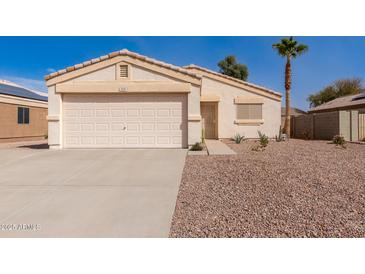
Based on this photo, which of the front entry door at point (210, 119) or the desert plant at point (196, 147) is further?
the front entry door at point (210, 119)

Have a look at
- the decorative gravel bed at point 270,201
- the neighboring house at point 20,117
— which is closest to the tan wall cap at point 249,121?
the decorative gravel bed at point 270,201

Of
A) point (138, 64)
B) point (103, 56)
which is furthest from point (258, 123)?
point (103, 56)

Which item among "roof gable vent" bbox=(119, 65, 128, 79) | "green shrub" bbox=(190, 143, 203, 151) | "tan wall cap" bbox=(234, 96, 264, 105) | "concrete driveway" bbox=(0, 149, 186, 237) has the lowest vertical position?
"concrete driveway" bbox=(0, 149, 186, 237)

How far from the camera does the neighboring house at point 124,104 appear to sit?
10.3m

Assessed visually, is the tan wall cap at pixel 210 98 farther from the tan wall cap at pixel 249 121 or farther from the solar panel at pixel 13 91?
the solar panel at pixel 13 91

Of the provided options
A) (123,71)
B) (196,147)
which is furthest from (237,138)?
(123,71)

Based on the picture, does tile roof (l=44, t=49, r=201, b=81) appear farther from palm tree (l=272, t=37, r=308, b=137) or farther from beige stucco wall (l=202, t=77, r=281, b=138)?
palm tree (l=272, t=37, r=308, b=137)

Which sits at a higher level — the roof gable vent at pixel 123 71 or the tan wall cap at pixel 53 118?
the roof gable vent at pixel 123 71

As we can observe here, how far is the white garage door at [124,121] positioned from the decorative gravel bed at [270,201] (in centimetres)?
412

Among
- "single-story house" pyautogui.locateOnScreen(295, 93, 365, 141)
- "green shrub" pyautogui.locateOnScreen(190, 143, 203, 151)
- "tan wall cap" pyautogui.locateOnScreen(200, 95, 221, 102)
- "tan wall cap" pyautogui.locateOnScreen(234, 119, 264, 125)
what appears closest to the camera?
"green shrub" pyautogui.locateOnScreen(190, 143, 203, 151)

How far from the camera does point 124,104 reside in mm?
10469

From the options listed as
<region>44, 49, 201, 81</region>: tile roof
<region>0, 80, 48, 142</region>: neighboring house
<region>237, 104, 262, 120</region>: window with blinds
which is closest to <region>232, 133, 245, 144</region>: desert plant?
<region>237, 104, 262, 120</region>: window with blinds

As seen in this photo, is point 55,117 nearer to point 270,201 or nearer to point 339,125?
point 270,201

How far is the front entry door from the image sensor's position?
1548cm
